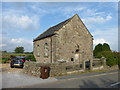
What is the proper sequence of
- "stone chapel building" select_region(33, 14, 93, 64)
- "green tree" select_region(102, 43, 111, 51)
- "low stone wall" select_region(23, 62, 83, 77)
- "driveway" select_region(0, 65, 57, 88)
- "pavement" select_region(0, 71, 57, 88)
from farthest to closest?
"green tree" select_region(102, 43, 111, 51) < "stone chapel building" select_region(33, 14, 93, 64) < "low stone wall" select_region(23, 62, 83, 77) < "driveway" select_region(0, 65, 57, 88) < "pavement" select_region(0, 71, 57, 88)

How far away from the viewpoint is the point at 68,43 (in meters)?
21.2

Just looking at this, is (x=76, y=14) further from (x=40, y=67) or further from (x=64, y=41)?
(x=40, y=67)

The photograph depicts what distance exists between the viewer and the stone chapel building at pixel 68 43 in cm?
2014

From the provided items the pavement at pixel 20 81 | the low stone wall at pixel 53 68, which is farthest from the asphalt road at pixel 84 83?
the low stone wall at pixel 53 68

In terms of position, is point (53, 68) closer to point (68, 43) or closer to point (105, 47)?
point (68, 43)

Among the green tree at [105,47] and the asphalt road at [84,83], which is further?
the green tree at [105,47]

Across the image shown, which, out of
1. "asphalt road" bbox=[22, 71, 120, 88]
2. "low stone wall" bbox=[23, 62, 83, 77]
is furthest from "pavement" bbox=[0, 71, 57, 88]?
"low stone wall" bbox=[23, 62, 83, 77]

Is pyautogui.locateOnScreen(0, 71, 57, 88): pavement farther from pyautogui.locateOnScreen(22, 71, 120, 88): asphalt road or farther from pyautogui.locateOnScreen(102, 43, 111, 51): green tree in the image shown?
pyautogui.locateOnScreen(102, 43, 111, 51): green tree

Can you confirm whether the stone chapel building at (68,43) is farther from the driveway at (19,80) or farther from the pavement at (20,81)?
the pavement at (20,81)

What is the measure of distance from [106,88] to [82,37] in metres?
15.7

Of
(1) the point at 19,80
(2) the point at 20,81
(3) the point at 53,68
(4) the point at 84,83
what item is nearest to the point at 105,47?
(3) the point at 53,68

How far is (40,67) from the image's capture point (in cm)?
1243

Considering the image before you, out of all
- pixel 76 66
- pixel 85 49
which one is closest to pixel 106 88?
pixel 76 66

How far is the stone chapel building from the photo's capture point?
2014 centimetres
